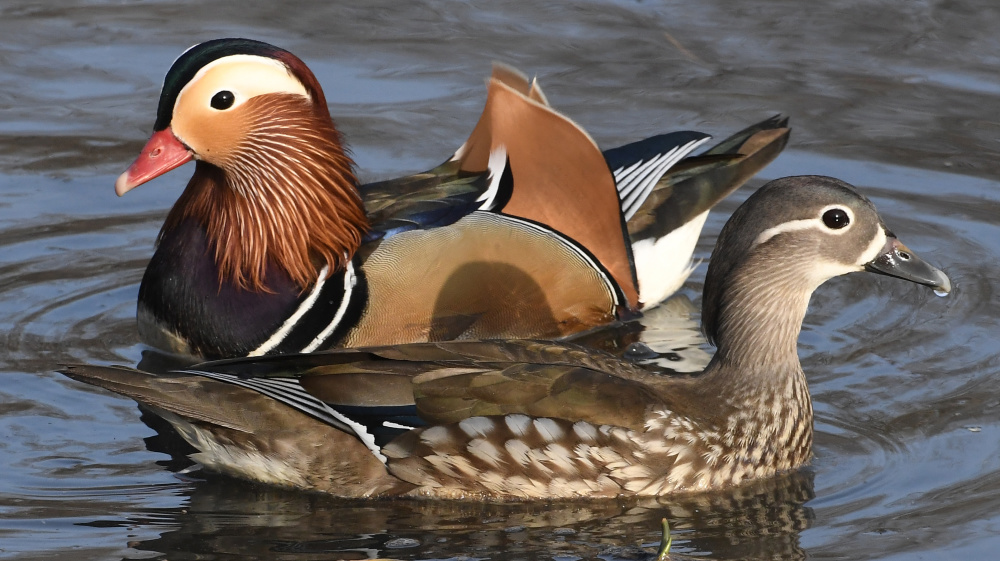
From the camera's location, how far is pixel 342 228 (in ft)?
24.0

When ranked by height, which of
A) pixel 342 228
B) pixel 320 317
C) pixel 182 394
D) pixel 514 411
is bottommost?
pixel 182 394

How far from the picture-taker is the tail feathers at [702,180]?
8.22 m

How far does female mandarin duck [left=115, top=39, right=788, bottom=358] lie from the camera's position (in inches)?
275

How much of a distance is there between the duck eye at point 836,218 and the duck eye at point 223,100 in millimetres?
2692

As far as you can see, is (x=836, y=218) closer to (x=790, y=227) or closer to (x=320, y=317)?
(x=790, y=227)

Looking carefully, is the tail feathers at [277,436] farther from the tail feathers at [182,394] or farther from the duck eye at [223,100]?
the duck eye at [223,100]

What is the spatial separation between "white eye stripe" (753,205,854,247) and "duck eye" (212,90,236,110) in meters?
2.46

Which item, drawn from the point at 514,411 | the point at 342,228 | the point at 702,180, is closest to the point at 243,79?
the point at 342,228

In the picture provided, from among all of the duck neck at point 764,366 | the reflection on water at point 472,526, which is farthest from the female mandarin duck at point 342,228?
the duck neck at point 764,366

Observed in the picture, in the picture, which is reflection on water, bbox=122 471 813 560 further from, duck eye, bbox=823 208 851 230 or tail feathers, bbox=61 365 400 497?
duck eye, bbox=823 208 851 230

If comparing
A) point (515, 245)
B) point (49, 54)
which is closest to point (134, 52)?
point (49, 54)

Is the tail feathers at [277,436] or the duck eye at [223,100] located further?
the duck eye at [223,100]

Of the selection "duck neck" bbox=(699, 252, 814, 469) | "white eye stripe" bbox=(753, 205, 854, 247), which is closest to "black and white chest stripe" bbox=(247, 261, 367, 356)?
"duck neck" bbox=(699, 252, 814, 469)

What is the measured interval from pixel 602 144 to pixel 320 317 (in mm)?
3314
